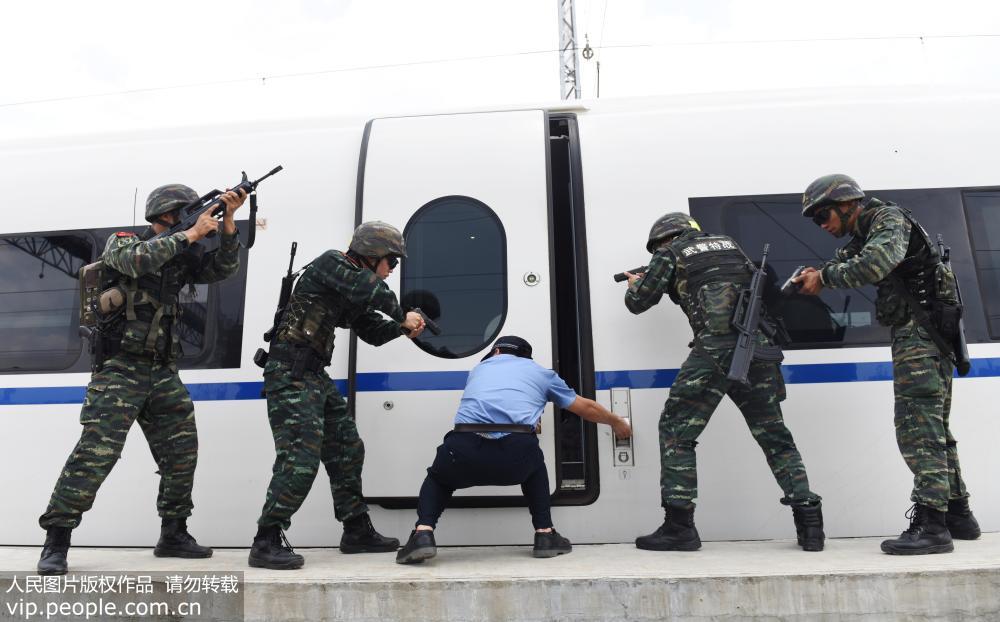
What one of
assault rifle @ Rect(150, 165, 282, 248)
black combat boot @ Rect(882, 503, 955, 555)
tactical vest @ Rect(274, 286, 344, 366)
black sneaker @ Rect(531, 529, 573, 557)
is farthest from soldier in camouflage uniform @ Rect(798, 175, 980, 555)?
assault rifle @ Rect(150, 165, 282, 248)

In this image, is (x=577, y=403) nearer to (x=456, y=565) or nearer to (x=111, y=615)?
(x=456, y=565)

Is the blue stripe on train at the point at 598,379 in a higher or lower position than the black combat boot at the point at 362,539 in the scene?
higher

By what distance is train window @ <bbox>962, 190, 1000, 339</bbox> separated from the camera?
3709 mm

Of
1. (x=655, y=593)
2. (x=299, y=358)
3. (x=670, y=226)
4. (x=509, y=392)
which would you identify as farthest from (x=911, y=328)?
(x=299, y=358)

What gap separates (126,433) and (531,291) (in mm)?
1976

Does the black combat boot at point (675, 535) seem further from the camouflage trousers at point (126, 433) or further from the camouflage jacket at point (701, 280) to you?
the camouflage trousers at point (126, 433)

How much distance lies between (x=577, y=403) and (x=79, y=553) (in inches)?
99.9

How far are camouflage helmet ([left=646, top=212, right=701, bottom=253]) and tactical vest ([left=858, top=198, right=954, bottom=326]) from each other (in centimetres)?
80

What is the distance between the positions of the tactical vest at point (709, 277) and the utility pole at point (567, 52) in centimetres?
877

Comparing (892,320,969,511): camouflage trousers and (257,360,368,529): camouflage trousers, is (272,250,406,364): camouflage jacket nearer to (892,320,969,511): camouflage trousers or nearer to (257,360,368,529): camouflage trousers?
(257,360,368,529): camouflage trousers

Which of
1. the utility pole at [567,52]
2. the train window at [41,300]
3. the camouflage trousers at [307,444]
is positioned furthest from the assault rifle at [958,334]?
the utility pole at [567,52]

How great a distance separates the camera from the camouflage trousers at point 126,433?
3062 millimetres

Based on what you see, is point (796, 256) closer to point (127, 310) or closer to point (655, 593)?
point (655, 593)

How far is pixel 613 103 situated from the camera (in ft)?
13.5
